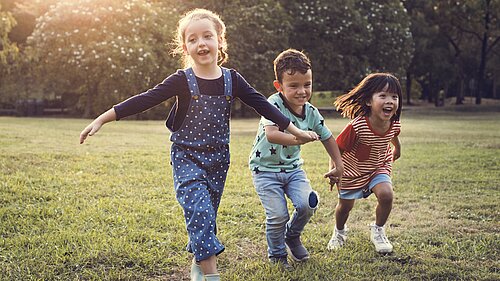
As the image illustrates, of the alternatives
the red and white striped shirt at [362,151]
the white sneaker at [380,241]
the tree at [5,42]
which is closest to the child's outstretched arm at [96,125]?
the red and white striped shirt at [362,151]

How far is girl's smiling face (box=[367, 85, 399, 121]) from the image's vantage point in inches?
169

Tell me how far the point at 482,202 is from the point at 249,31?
→ 1979cm

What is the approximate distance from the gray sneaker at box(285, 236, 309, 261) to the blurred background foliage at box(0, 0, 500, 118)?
57.4ft

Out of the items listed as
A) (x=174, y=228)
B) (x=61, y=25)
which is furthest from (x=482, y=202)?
(x=61, y=25)

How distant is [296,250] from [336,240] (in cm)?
50

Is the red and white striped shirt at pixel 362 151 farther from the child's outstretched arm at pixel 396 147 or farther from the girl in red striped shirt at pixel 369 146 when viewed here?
the child's outstretched arm at pixel 396 147

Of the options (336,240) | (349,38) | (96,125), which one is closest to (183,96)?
(96,125)

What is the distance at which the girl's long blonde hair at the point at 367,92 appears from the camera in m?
4.37

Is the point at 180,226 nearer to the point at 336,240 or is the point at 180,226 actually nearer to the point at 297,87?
the point at 336,240

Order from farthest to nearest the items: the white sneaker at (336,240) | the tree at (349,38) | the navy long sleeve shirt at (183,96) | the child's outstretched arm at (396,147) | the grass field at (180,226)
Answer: the tree at (349,38), the child's outstretched arm at (396,147), the white sneaker at (336,240), the grass field at (180,226), the navy long sleeve shirt at (183,96)

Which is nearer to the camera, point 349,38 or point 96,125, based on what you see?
point 96,125

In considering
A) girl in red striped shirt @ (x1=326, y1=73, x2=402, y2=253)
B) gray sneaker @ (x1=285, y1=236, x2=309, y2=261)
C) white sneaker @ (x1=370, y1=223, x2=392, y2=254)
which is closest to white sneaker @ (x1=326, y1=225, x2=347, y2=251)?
girl in red striped shirt @ (x1=326, y1=73, x2=402, y2=253)

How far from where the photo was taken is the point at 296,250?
13.0ft

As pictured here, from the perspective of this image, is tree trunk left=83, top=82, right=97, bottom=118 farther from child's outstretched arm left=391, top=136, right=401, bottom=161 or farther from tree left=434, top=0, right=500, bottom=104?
tree left=434, top=0, right=500, bottom=104
